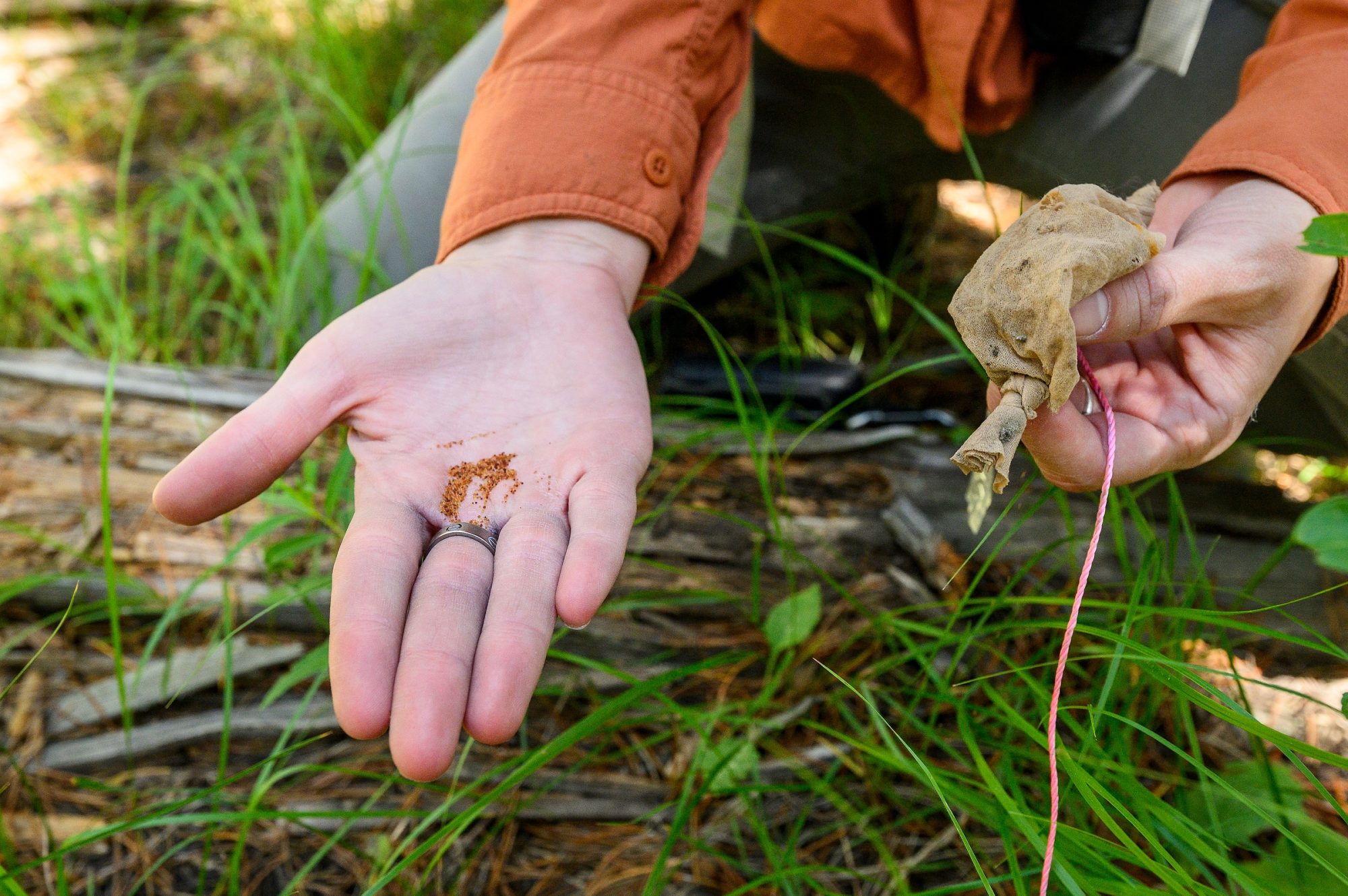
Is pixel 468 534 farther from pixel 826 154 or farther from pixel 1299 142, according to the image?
pixel 826 154

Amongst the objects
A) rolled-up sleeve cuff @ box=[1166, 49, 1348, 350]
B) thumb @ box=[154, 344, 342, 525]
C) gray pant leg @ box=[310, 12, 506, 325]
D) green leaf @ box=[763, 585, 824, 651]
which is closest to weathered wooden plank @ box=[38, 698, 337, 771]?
thumb @ box=[154, 344, 342, 525]

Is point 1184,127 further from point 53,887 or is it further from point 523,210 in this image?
point 53,887

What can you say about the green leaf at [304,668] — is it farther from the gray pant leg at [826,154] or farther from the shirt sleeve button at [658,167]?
the shirt sleeve button at [658,167]

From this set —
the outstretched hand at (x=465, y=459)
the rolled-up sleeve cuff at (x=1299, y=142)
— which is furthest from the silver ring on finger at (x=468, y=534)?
the rolled-up sleeve cuff at (x=1299, y=142)

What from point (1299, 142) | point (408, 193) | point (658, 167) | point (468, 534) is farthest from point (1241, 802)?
point (408, 193)


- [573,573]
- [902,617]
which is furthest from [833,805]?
[573,573]

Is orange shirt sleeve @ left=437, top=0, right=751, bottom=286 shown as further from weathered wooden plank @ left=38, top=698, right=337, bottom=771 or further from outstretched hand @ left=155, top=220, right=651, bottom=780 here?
weathered wooden plank @ left=38, top=698, right=337, bottom=771
